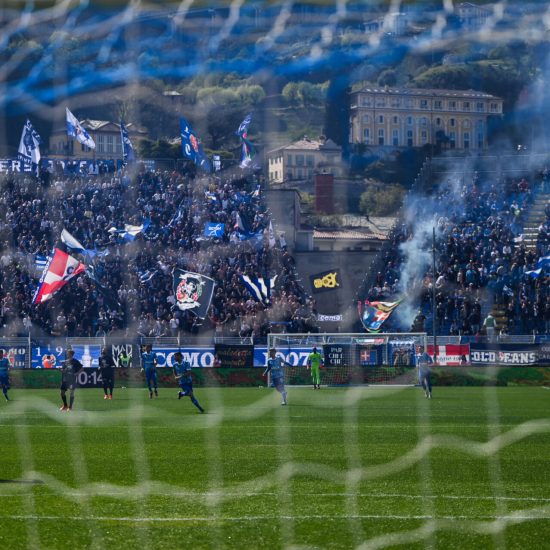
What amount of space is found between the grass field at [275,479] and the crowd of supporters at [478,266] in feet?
55.5

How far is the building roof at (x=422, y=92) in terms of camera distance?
57.2 metres

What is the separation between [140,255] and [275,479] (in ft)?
94.4

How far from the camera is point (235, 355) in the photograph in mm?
34094

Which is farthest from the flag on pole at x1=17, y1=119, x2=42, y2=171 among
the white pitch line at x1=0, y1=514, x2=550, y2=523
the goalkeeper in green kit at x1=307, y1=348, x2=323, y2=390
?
the white pitch line at x1=0, y1=514, x2=550, y2=523

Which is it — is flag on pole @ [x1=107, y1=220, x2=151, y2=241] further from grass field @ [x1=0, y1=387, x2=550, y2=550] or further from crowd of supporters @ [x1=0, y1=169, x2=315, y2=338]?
grass field @ [x1=0, y1=387, x2=550, y2=550]

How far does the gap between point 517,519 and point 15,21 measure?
7.28 meters

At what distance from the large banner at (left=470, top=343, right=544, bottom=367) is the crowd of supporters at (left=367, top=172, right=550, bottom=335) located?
1777 millimetres

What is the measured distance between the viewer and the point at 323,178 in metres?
63.4

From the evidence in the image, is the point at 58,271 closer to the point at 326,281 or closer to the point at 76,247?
the point at 76,247

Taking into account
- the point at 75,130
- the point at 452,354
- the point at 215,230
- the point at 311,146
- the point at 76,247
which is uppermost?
the point at 311,146

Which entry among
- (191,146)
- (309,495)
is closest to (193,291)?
(191,146)

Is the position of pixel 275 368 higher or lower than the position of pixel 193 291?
lower

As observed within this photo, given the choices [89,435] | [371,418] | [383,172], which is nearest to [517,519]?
[89,435]

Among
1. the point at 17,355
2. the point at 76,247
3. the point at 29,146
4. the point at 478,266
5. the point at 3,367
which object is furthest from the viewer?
the point at 29,146
